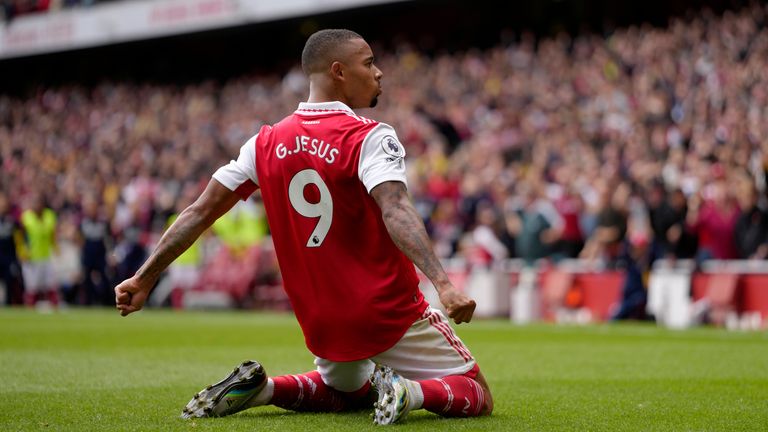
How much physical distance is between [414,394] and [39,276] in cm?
2062

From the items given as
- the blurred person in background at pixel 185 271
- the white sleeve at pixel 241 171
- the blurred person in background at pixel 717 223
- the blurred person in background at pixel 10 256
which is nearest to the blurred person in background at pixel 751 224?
the blurred person in background at pixel 717 223

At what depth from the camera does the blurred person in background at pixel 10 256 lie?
25.1 metres

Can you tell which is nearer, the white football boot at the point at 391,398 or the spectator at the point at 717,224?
the white football boot at the point at 391,398

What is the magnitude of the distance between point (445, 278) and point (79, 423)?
1.93 m

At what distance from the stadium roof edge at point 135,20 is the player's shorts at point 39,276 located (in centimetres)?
999

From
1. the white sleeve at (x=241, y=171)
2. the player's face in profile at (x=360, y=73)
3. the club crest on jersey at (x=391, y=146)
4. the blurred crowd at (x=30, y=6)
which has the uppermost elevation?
the blurred crowd at (x=30, y=6)

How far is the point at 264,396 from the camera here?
5.83 meters

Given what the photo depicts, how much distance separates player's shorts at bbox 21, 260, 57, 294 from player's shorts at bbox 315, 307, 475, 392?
1991 cm

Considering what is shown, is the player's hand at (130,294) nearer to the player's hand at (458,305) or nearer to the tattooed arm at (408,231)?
the tattooed arm at (408,231)

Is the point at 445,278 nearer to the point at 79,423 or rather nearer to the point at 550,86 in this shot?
the point at 79,423

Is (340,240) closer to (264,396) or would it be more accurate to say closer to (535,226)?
(264,396)

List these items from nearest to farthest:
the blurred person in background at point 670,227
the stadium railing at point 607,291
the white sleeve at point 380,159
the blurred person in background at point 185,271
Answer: the white sleeve at point 380,159, the stadium railing at point 607,291, the blurred person in background at point 670,227, the blurred person in background at point 185,271

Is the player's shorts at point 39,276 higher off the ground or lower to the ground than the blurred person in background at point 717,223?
lower

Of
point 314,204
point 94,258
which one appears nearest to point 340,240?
point 314,204
